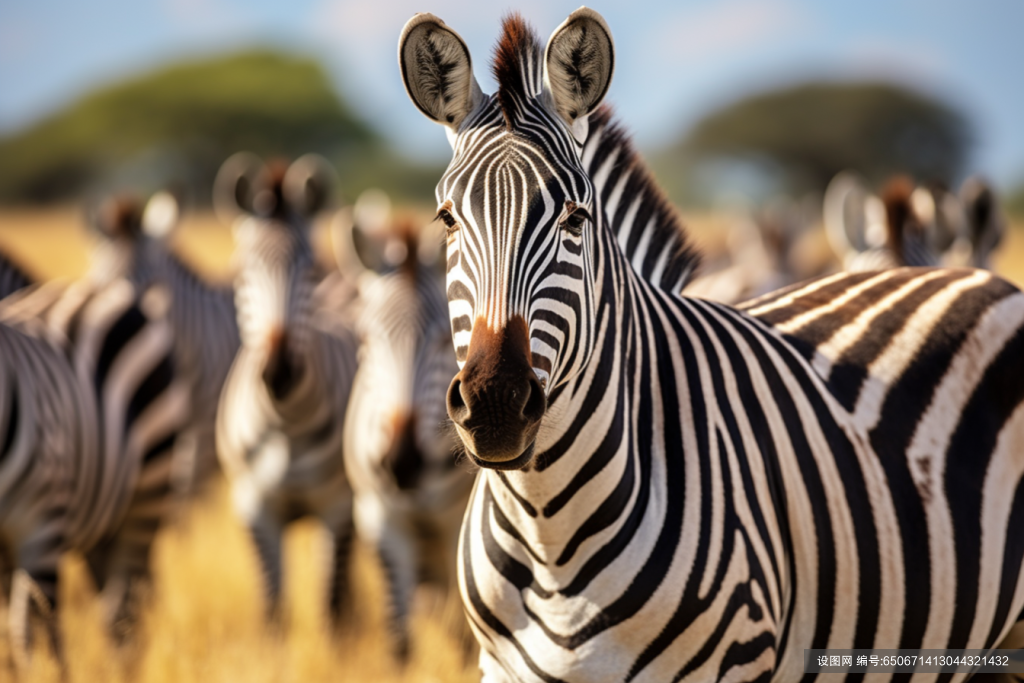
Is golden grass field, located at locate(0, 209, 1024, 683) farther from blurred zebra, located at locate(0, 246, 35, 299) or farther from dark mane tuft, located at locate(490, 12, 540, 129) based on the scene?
dark mane tuft, located at locate(490, 12, 540, 129)

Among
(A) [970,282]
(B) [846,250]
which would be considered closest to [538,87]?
(A) [970,282]

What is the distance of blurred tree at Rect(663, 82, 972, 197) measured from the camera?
36.6 meters

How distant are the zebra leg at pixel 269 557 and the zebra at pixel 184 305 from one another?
2264 mm

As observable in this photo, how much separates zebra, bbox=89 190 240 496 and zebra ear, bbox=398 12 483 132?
6332 millimetres

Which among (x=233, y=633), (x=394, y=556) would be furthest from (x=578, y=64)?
(x=233, y=633)

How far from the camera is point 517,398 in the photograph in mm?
2170

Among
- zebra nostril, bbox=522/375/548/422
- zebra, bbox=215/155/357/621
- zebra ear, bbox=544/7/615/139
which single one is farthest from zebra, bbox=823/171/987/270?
zebra nostril, bbox=522/375/548/422

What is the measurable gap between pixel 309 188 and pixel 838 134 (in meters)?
33.6

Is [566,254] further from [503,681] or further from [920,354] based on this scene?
[920,354]

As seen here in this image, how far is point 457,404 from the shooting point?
7.32 feet

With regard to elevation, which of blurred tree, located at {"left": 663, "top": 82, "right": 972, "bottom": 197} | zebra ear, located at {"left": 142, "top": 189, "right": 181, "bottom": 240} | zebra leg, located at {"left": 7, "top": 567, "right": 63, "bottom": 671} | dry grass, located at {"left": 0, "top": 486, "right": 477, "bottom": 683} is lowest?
dry grass, located at {"left": 0, "top": 486, "right": 477, "bottom": 683}

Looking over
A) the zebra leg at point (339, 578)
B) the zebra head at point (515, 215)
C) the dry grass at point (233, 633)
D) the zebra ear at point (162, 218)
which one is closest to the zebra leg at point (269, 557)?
the dry grass at point (233, 633)

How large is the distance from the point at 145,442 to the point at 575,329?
4494 mm

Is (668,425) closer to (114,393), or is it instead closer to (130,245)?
(114,393)
